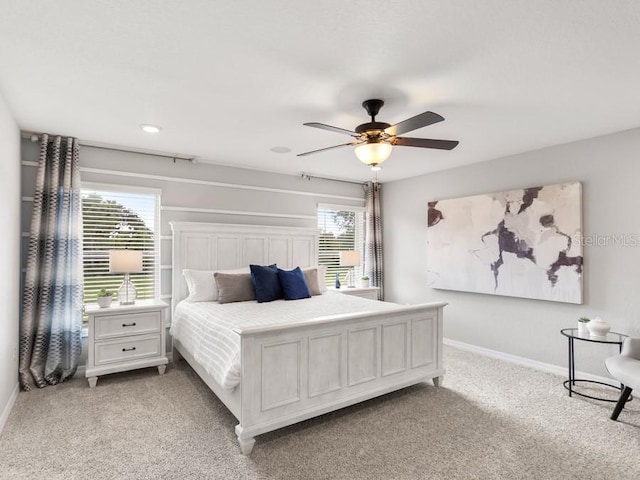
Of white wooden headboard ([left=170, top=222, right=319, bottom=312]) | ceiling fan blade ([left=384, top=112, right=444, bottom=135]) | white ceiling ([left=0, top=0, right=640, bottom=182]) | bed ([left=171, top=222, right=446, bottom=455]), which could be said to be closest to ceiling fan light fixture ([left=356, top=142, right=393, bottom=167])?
ceiling fan blade ([left=384, top=112, right=444, bottom=135])

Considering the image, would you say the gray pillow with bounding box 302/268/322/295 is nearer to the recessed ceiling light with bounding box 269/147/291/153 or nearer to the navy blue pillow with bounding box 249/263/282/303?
the navy blue pillow with bounding box 249/263/282/303

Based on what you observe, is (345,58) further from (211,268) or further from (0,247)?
(211,268)

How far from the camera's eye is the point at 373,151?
9.09 ft

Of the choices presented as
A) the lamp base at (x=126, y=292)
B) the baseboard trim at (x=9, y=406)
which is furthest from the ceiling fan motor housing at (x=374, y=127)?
the baseboard trim at (x=9, y=406)

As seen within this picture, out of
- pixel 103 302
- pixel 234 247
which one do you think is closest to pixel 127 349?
pixel 103 302

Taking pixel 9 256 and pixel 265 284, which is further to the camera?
pixel 265 284

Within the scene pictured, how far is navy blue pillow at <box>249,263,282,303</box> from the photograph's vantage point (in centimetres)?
405

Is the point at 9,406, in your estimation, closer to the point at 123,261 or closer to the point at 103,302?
the point at 103,302

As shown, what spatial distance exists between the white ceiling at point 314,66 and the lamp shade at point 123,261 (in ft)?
3.93

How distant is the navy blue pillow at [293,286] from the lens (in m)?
4.22

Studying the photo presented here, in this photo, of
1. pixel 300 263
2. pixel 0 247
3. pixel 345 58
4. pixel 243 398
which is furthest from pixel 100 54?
pixel 300 263

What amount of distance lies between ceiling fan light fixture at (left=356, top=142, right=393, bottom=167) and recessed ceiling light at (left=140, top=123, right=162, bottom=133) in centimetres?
198

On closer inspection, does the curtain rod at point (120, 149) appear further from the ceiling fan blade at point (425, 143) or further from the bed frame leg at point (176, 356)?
the ceiling fan blade at point (425, 143)

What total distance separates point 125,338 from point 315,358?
2145 millimetres
